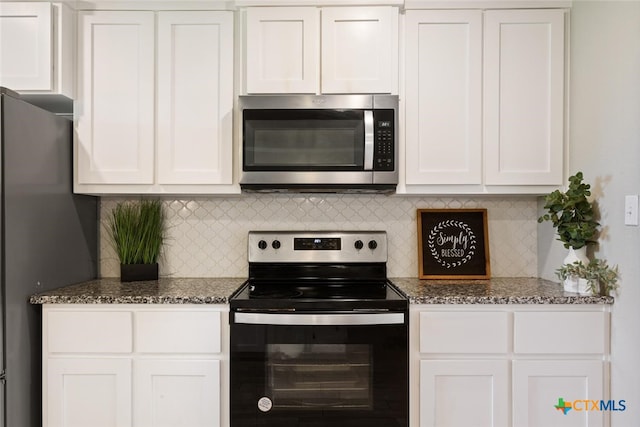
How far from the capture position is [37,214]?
1878mm

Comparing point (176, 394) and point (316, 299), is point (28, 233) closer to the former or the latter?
point (176, 394)

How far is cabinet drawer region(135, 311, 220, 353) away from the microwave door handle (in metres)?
0.96

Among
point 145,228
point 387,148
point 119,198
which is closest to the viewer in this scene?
point 387,148

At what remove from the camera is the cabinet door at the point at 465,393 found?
1.82 m

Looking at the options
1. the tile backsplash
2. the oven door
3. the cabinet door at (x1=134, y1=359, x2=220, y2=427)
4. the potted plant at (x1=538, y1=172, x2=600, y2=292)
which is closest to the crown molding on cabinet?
the potted plant at (x1=538, y1=172, x2=600, y2=292)

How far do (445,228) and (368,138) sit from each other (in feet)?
2.42

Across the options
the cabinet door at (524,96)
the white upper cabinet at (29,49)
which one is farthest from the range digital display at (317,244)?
the white upper cabinet at (29,49)

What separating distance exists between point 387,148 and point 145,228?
1315 mm

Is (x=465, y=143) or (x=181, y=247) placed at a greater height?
(x=465, y=143)

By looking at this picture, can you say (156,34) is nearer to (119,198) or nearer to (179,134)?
(179,134)

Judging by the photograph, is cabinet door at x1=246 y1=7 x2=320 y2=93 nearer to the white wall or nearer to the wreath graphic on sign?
the wreath graphic on sign

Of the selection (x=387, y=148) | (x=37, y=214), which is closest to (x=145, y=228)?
(x=37, y=214)

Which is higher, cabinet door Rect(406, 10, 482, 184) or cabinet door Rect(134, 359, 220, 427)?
cabinet door Rect(406, 10, 482, 184)

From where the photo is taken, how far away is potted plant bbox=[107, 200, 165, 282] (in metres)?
2.27
